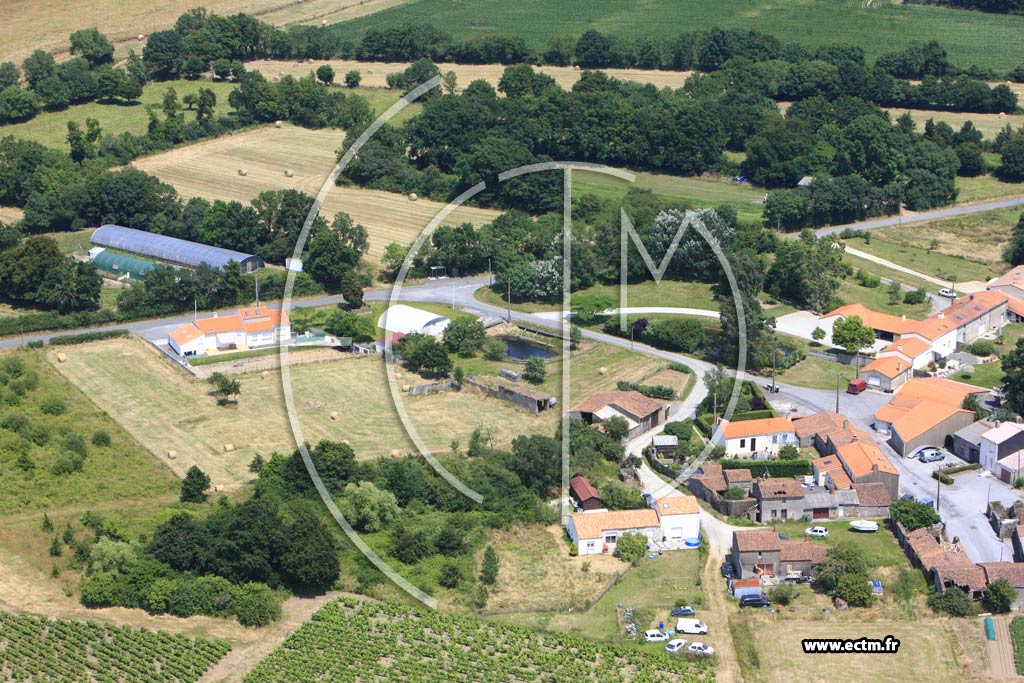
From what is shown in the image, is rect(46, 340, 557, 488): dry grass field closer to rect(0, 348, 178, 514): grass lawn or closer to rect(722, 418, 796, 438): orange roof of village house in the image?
rect(0, 348, 178, 514): grass lawn

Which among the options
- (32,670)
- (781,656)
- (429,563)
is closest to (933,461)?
(781,656)

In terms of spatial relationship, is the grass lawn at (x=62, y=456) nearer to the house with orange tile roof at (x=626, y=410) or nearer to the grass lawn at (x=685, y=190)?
the house with orange tile roof at (x=626, y=410)

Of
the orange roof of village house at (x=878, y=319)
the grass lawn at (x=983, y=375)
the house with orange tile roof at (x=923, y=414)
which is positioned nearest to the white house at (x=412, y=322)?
the orange roof of village house at (x=878, y=319)

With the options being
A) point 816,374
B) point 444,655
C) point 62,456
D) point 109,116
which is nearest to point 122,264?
point 62,456

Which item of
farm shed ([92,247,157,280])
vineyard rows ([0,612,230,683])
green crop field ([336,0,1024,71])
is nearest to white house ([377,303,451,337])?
farm shed ([92,247,157,280])

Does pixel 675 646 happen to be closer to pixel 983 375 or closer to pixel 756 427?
pixel 756 427

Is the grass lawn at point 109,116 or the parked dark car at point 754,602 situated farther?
the grass lawn at point 109,116

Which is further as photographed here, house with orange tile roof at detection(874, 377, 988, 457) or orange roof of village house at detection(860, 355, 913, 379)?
orange roof of village house at detection(860, 355, 913, 379)
